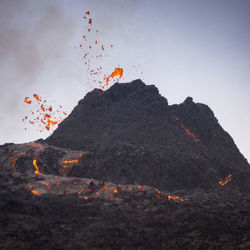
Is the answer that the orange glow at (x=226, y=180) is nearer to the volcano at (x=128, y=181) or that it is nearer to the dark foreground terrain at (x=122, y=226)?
the volcano at (x=128, y=181)

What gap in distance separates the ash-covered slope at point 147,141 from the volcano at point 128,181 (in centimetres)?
25

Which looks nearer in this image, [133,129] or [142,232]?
[142,232]

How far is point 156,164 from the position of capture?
1555 inches

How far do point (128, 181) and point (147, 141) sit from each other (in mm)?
14647

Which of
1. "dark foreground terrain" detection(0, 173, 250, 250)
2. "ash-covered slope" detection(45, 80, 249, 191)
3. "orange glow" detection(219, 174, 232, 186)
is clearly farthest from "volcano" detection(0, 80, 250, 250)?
"orange glow" detection(219, 174, 232, 186)

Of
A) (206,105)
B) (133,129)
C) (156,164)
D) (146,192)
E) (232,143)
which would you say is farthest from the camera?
(206,105)

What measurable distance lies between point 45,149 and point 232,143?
4979 centimetres

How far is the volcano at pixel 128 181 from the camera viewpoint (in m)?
13.0

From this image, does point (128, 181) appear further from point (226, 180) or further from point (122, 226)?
point (226, 180)

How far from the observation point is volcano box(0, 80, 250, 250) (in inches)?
513

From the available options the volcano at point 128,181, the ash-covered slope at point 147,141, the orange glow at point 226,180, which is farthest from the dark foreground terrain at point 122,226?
the orange glow at point 226,180

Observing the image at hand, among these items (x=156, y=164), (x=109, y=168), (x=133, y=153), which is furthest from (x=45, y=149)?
(x=156, y=164)

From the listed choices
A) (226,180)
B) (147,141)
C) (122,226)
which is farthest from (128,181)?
(226,180)

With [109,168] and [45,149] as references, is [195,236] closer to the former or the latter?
[109,168]
